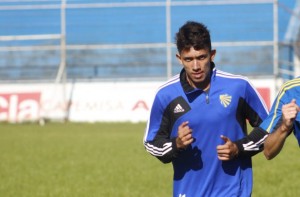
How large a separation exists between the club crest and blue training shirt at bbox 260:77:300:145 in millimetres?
691

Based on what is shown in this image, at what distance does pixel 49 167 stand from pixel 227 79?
8.79m

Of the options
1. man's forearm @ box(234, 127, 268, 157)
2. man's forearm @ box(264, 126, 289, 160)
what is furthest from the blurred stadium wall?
man's forearm @ box(264, 126, 289, 160)

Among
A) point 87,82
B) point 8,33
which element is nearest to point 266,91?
point 87,82

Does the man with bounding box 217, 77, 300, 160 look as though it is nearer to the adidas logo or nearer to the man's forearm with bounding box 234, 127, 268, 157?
the man's forearm with bounding box 234, 127, 268, 157

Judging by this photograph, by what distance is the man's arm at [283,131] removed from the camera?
4746 millimetres

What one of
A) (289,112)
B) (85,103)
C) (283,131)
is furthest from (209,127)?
(85,103)

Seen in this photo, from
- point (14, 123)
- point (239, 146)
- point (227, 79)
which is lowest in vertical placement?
point (14, 123)

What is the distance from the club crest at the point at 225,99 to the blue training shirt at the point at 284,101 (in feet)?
2.27

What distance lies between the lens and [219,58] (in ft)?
99.5

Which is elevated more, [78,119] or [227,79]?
[227,79]

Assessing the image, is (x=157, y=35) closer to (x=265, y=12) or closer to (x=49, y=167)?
(x=265, y=12)

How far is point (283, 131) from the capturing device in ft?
16.2

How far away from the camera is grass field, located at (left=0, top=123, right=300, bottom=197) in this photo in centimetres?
1133

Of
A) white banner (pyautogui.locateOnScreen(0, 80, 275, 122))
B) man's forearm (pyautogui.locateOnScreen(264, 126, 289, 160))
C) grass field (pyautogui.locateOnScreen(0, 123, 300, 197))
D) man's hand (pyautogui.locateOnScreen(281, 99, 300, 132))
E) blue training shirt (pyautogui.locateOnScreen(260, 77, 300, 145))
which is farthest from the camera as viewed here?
white banner (pyautogui.locateOnScreen(0, 80, 275, 122))
